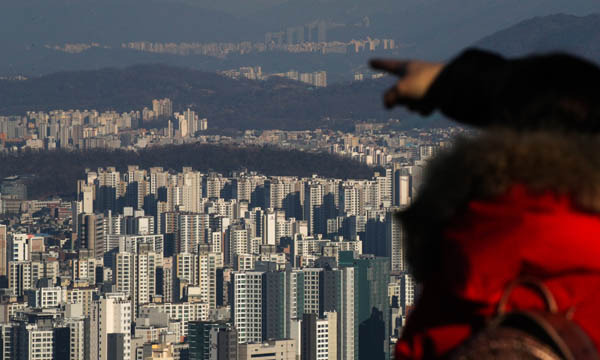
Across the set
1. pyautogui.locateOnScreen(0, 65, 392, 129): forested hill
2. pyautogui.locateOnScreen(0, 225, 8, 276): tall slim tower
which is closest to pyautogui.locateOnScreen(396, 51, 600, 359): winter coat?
pyautogui.locateOnScreen(0, 225, 8, 276): tall slim tower

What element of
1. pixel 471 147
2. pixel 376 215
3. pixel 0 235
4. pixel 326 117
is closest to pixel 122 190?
pixel 376 215

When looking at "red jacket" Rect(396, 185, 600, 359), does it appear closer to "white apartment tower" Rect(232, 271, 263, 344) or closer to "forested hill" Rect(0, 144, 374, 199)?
"white apartment tower" Rect(232, 271, 263, 344)

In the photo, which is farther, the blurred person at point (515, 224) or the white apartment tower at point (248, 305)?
the white apartment tower at point (248, 305)

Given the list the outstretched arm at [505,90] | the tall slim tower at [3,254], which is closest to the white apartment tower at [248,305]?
the tall slim tower at [3,254]

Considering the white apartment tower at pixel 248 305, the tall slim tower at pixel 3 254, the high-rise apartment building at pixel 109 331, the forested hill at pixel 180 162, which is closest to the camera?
the high-rise apartment building at pixel 109 331

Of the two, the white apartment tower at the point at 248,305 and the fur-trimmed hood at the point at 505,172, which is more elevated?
the fur-trimmed hood at the point at 505,172

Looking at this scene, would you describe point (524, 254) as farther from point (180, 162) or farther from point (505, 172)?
point (180, 162)

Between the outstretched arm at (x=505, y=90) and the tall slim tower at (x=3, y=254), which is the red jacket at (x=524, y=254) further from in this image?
the tall slim tower at (x=3, y=254)

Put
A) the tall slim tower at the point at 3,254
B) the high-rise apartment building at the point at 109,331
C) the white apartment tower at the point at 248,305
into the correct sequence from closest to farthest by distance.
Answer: the high-rise apartment building at the point at 109,331 < the white apartment tower at the point at 248,305 < the tall slim tower at the point at 3,254
